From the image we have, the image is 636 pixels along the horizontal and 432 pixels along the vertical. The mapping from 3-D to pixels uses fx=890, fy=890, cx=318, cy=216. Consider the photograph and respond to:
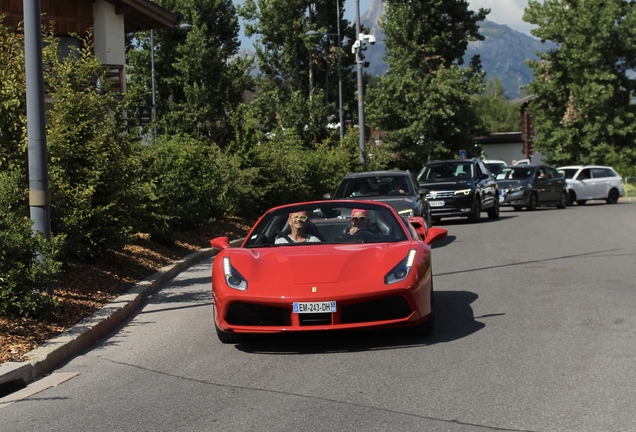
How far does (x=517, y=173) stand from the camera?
109ft

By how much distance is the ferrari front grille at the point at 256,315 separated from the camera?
299 inches

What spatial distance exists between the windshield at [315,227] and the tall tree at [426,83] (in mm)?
35499

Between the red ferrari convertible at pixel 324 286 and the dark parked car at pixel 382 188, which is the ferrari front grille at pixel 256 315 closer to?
the red ferrari convertible at pixel 324 286

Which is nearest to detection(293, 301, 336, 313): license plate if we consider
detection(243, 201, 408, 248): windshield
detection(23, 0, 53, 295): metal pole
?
detection(243, 201, 408, 248): windshield

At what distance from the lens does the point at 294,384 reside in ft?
21.6

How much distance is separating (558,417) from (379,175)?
12.9 m

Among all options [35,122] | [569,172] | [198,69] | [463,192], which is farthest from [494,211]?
[198,69]

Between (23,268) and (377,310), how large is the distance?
3.39m

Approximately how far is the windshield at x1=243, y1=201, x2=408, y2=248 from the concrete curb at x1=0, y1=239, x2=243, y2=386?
1728mm

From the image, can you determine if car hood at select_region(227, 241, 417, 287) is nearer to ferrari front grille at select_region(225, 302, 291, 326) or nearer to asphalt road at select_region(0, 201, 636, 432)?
ferrari front grille at select_region(225, 302, 291, 326)

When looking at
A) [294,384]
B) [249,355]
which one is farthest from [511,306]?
[294,384]

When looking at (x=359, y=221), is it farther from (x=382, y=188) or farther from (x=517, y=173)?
(x=517, y=173)

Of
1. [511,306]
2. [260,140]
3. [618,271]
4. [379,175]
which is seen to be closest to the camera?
[511,306]

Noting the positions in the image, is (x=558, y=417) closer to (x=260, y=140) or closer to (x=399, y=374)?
(x=399, y=374)
